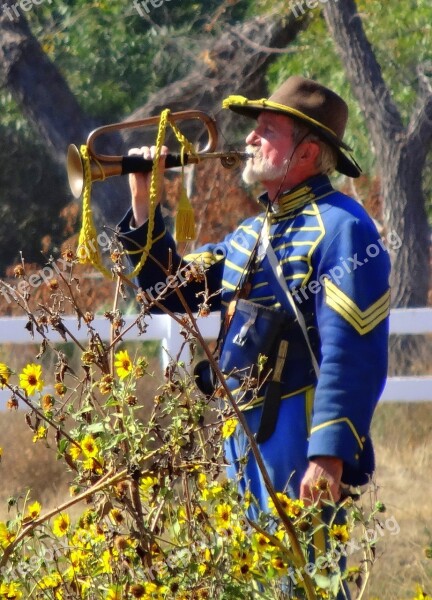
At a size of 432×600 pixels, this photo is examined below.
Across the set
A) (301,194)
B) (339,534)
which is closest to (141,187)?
(301,194)

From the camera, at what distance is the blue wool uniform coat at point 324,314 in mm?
3307

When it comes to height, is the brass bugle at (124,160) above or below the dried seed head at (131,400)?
above

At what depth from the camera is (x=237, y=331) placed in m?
3.51

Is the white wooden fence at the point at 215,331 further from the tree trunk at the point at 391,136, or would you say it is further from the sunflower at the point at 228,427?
the sunflower at the point at 228,427

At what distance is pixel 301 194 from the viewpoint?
3.64 metres

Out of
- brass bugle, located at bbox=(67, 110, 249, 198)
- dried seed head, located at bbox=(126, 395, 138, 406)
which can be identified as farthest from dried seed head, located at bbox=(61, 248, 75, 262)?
brass bugle, located at bbox=(67, 110, 249, 198)

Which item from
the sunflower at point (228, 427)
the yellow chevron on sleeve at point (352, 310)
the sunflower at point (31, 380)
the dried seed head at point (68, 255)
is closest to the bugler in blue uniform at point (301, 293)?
the yellow chevron on sleeve at point (352, 310)

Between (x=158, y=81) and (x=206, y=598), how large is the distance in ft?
44.6

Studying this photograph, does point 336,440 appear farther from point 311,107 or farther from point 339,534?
point 311,107

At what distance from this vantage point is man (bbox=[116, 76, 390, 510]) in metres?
3.31

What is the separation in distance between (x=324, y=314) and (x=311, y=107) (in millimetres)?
658

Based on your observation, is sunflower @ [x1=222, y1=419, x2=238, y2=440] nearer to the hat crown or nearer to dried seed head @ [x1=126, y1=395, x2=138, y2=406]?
dried seed head @ [x1=126, y1=395, x2=138, y2=406]

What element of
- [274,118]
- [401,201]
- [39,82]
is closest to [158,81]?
[39,82]

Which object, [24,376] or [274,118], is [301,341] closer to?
[274,118]
